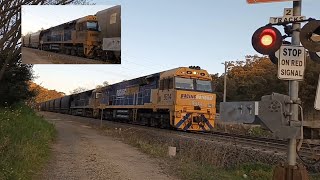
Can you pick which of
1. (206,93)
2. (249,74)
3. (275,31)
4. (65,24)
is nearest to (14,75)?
(65,24)

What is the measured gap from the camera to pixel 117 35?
16.6 m

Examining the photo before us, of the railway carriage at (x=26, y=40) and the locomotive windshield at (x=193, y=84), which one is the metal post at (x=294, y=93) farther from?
the locomotive windshield at (x=193, y=84)

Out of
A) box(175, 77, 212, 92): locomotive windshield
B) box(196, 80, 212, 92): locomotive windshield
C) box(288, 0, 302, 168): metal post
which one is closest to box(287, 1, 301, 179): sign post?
box(288, 0, 302, 168): metal post

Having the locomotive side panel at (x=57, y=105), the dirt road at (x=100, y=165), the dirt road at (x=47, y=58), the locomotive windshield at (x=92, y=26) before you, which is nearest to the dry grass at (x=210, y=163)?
the dirt road at (x=100, y=165)

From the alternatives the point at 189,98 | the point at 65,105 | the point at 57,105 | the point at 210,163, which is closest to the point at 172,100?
the point at 189,98

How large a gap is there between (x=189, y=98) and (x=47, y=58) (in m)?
9.33

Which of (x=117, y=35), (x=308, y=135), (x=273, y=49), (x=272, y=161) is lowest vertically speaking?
(x=272, y=161)

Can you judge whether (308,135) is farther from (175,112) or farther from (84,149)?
(175,112)

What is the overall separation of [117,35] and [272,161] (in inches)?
299

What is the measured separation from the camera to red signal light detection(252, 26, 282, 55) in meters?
5.05

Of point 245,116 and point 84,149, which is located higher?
point 245,116

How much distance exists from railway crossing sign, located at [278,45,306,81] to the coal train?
59.2ft

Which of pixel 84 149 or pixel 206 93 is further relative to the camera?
pixel 206 93

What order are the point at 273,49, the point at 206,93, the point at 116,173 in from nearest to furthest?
the point at 273,49 < the point at 116,173 < the point at 206,93
